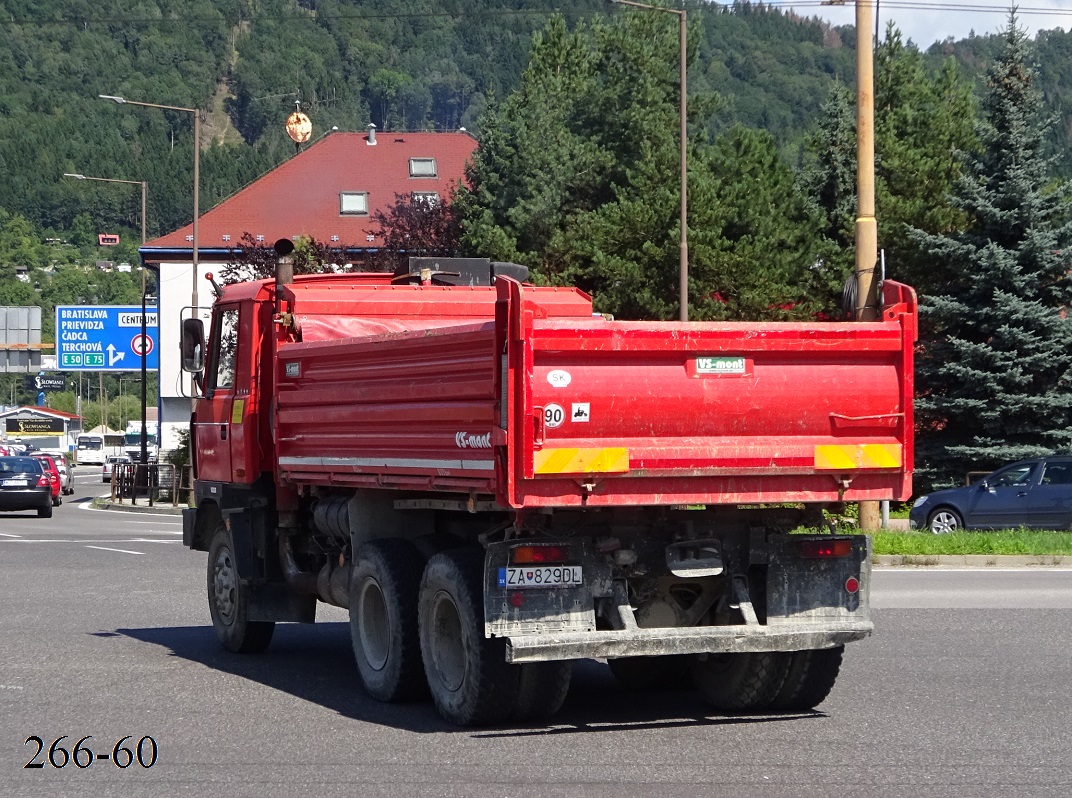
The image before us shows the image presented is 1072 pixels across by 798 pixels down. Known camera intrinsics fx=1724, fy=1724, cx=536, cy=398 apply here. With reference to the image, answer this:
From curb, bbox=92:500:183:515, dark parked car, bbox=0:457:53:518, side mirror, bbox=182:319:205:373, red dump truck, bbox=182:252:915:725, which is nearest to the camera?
red dump truck, bbox=182:252:915:725

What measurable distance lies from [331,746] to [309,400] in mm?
2830

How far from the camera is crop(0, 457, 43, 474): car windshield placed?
40500mm

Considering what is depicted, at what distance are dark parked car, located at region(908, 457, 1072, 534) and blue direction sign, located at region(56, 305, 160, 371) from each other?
46340mm

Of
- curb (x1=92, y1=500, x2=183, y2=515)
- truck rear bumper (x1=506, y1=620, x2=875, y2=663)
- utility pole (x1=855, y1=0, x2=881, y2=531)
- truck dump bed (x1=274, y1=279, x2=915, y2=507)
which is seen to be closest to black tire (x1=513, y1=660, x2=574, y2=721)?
truck rear bumper (x1=506, y1=620, x2=875, y2=663)

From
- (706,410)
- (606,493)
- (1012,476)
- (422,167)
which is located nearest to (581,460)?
(606,493)

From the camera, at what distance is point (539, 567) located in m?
8.79

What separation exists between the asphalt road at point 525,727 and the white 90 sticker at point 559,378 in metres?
1.82

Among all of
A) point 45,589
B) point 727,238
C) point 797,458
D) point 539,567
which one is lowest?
point 45,589

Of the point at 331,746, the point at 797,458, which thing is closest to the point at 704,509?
the point at 797,458

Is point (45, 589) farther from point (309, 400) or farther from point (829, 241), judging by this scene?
point (829, 241)

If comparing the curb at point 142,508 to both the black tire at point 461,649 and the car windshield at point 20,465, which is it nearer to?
the car windshield at point 20,465

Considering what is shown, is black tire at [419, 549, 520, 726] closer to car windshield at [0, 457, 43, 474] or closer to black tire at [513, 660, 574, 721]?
black tire at [513, 660, 574, 721]

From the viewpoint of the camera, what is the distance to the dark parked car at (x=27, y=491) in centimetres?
3972

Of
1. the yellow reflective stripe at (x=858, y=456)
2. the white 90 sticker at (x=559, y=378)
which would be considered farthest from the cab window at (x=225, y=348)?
the yellow reflective stripe at (x=858, y=456)
